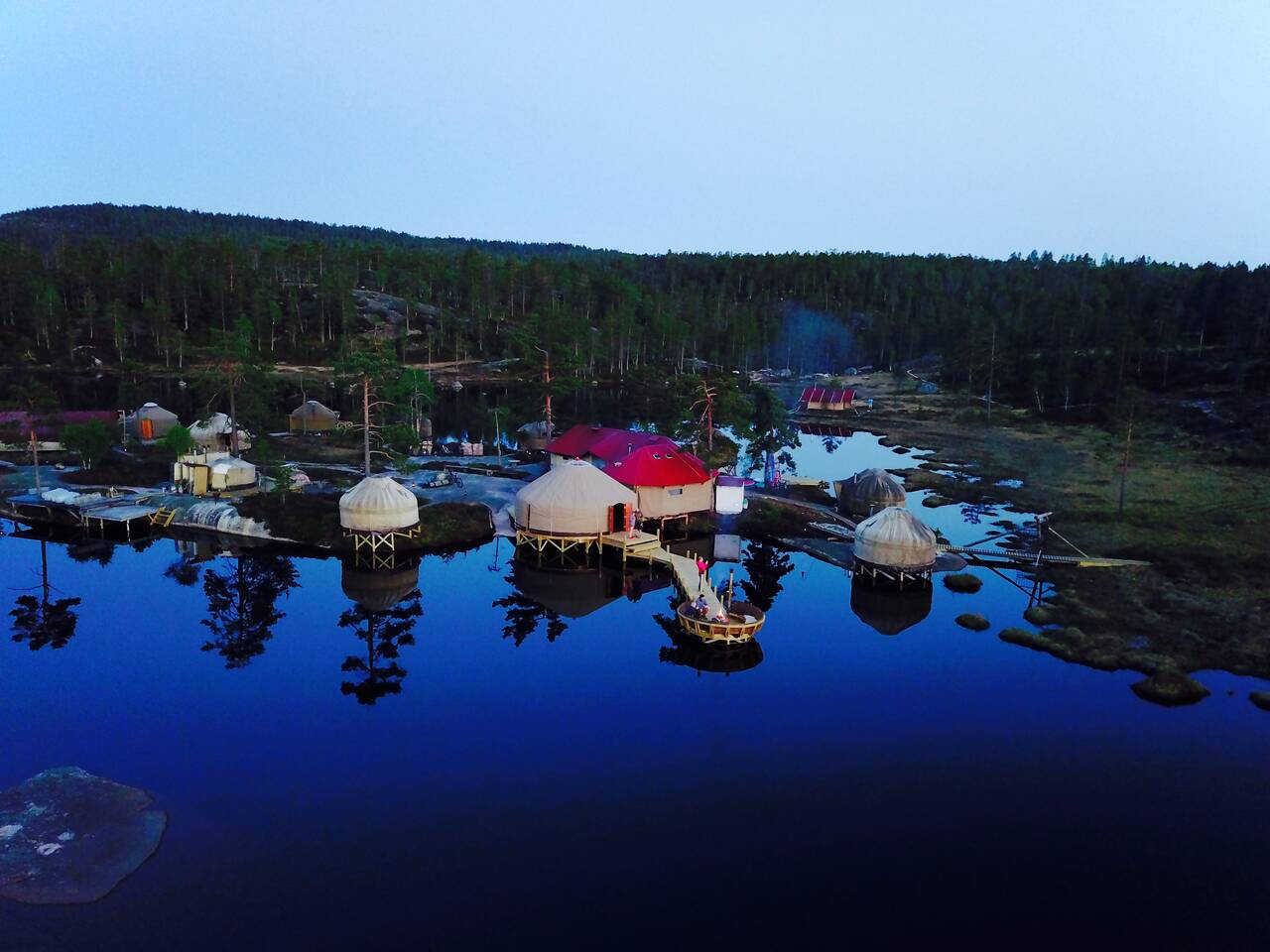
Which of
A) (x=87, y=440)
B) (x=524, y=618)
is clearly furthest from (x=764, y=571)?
(x=87, y=440)

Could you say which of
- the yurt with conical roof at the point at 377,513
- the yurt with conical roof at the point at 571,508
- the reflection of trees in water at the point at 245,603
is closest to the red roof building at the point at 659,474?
the yurt with conical roof at the point at 571,508

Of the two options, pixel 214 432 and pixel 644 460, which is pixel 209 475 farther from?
pixel 644 460

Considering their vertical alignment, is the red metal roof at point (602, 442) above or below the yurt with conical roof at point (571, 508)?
above

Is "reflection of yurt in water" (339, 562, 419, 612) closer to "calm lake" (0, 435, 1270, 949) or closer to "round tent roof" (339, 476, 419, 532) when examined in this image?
"calm lake" (0, 435, 1270, 949)

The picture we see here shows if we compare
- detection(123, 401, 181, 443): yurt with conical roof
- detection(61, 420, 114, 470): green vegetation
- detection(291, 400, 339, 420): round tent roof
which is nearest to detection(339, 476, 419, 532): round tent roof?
detection(61, 420, 114, 470): green vegetation

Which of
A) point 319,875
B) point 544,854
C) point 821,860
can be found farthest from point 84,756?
point 821,860

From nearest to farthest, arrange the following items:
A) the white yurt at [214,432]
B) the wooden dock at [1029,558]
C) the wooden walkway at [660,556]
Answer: the wooden walkway at [660,556] < the wooden dock at [1029,558] < the white yurt at [214,432]

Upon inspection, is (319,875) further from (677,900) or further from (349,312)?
(349,312)

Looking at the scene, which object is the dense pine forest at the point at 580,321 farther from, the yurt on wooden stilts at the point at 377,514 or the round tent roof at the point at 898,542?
the round tent roof at the point at 898,542
